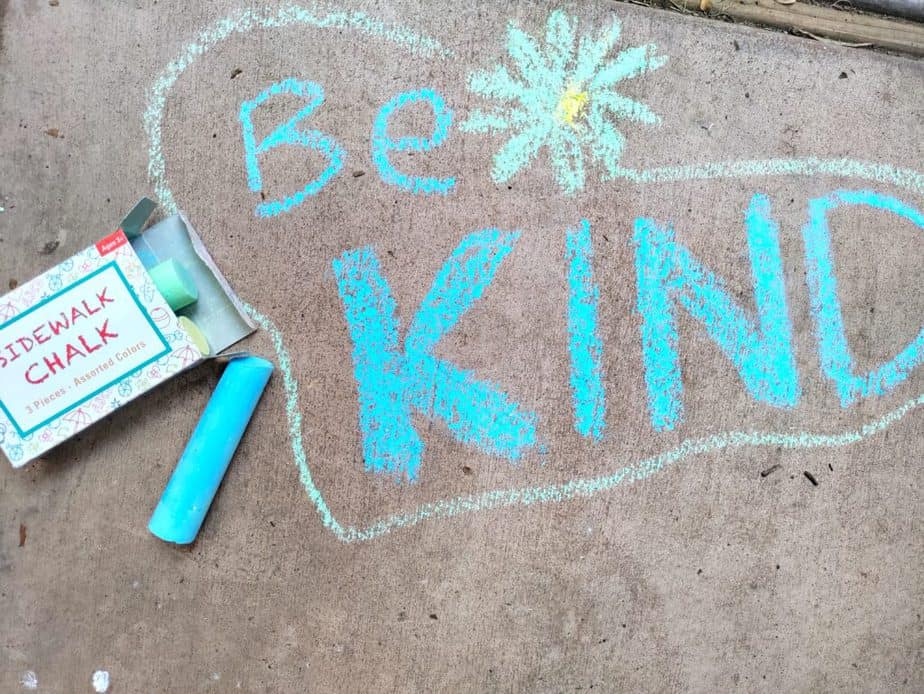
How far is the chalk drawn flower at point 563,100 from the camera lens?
202 centimetres

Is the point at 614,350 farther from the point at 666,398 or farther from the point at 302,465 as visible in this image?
A: the point at 302,465

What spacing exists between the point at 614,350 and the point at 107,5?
72.2 inches

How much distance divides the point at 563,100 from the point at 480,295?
2.14 ft

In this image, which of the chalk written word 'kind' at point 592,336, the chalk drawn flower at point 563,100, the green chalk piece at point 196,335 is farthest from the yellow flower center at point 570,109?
the green chalk piece at point 196,335

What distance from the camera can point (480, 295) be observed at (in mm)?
2004

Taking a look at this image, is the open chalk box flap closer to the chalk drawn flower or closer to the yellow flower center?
the chalk drawn flower

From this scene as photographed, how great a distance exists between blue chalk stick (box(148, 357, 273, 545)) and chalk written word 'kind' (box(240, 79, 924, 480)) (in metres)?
0.33

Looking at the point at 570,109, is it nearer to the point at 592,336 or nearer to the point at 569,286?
the point at 569,286

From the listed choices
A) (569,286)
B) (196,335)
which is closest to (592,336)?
(569,286)

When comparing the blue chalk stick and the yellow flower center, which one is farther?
the yellow flower center

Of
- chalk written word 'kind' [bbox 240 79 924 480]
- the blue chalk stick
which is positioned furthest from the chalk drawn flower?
the blue chalk stick

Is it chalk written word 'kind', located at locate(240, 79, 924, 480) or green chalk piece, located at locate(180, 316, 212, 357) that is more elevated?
green chalk piece, located at locate(180, 316, 212, 357)

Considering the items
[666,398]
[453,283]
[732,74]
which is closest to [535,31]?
[732,74]

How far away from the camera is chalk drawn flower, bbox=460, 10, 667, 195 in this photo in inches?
79.4
